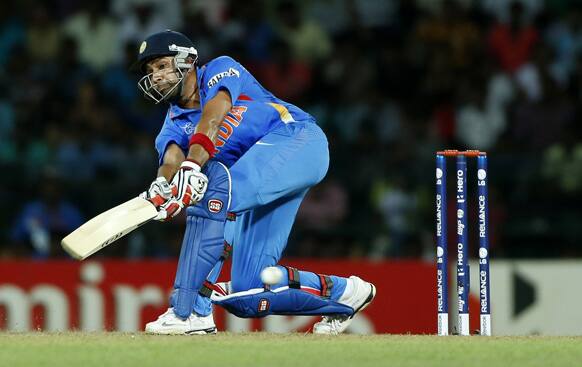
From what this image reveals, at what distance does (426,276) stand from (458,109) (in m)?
2.30

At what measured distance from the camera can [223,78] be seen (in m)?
6.25

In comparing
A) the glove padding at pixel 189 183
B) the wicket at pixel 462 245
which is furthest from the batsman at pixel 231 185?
the wicket at pixel 462 245

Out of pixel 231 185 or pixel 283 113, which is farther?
pixel 283 113

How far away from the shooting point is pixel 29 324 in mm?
9836

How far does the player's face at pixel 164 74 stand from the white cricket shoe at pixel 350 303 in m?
1.29

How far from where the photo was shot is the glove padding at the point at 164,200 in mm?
5875

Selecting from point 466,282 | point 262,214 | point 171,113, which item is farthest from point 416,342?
point 171,113

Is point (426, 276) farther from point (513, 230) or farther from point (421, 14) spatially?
point (421, 14)

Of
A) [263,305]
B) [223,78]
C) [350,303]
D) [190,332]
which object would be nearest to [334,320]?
[350,303]

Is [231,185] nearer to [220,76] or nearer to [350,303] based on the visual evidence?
[220,76]

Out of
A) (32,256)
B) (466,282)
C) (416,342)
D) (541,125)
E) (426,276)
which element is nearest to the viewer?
(416,342)

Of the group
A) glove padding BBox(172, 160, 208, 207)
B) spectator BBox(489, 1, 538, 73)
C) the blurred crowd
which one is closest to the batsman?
glove padding BBox(172, 160, 208, 207)

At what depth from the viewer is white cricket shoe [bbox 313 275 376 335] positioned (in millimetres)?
6543

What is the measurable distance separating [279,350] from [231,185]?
831 millimetres
